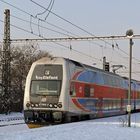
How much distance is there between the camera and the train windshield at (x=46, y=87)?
22672mm

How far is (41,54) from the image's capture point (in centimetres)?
6869

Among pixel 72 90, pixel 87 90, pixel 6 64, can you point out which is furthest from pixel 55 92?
pixel 6 64

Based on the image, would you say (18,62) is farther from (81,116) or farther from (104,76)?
(81,116)

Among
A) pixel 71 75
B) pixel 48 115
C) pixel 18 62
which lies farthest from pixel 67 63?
pixel 18 62

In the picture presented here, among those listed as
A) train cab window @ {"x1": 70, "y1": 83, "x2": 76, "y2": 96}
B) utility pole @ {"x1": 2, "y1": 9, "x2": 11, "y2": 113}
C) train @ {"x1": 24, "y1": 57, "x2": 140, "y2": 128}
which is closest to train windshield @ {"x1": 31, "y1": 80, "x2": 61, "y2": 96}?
train @ {"x1": 24, "y1": 57, "x2": 140, "y2": 128}

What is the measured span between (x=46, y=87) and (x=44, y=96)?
0.49 metres

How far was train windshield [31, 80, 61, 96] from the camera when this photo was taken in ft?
74.4

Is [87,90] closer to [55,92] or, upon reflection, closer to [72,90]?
[72,90]

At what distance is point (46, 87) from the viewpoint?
22.9 m

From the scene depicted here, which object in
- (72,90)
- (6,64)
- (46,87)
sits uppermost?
(6,64)

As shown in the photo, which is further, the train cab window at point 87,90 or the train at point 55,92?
the train cab window at point 87,90

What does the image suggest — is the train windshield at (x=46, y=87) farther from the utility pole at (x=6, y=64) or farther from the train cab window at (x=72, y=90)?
the utility pole at (x=6, y=64)

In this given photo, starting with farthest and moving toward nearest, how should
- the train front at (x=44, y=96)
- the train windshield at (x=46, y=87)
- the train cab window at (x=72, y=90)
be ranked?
the train cab window at (x=72, y=90) < the train windshield at (x=46, y=87) < the train front at (x=44, y=96)

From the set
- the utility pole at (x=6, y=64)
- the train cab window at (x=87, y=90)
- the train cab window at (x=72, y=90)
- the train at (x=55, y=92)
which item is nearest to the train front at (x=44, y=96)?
the train at (x=55, y=92)
